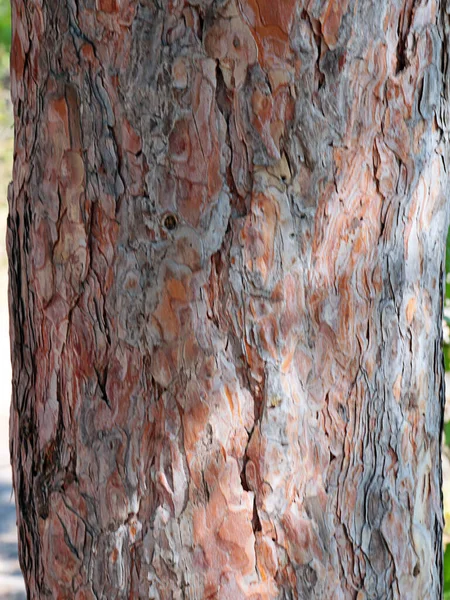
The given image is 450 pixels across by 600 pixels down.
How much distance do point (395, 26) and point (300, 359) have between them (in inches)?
20.7

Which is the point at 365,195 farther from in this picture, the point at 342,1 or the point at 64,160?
the point at 64,160

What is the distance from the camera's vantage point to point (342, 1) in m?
1.08

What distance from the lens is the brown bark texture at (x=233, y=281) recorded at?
1097mm

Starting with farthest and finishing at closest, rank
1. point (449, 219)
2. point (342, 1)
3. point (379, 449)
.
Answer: point (449, 219)
point (379, 449)
point (342, 1)

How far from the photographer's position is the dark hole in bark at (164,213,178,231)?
1121mm

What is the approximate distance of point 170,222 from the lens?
112 cm

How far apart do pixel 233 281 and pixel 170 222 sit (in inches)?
5.2

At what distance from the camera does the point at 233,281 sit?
1.12 meters

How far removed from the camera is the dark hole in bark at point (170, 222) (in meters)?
1.12

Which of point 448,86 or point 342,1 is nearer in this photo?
point 342,1

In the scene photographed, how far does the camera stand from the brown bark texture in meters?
1.10

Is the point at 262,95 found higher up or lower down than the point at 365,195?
higher up

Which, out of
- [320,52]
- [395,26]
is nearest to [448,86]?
[395,26]

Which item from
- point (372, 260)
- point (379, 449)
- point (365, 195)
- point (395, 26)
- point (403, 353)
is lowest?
point (379, 449)
